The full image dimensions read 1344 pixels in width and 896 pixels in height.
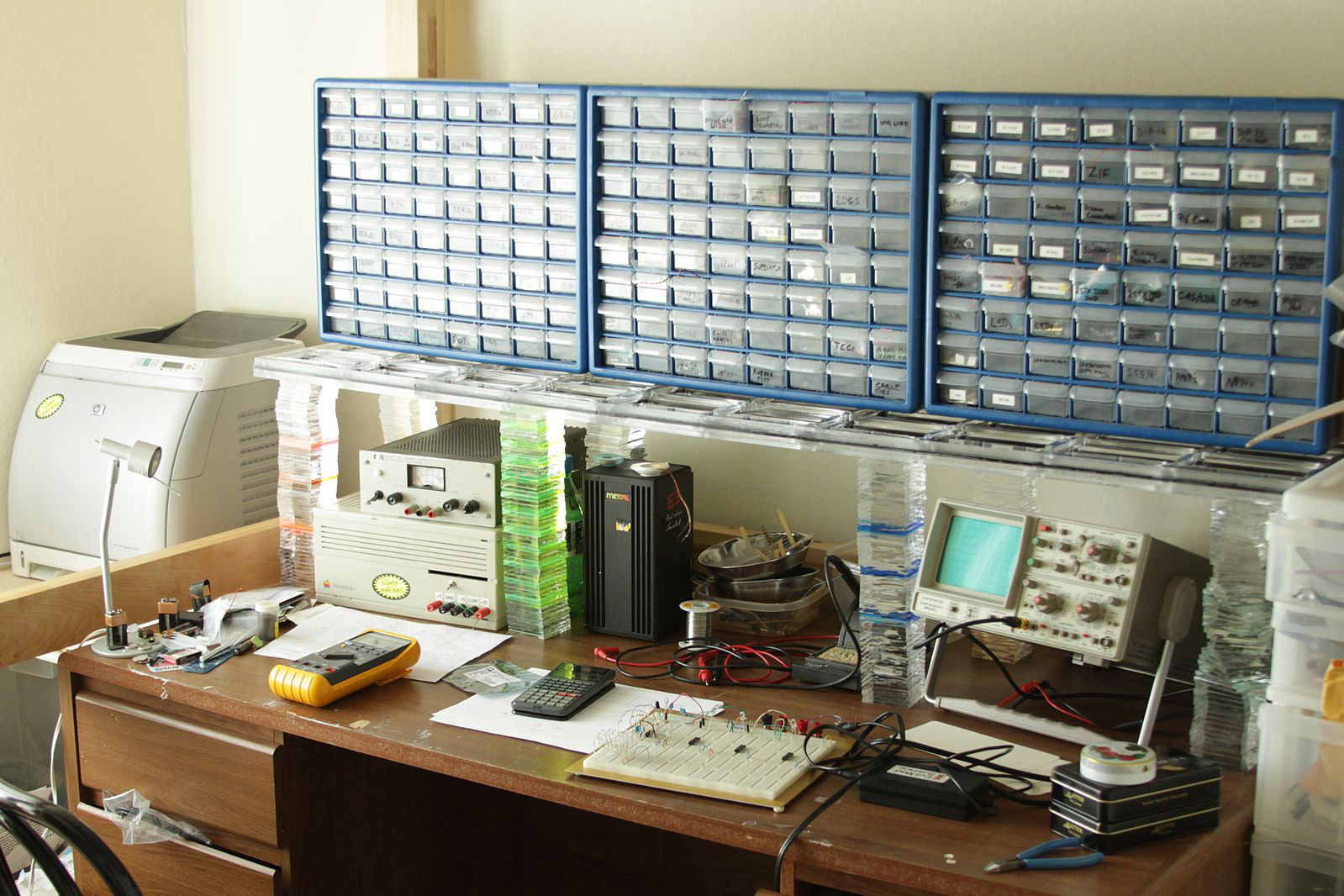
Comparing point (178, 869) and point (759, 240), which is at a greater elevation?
point (759, 240)

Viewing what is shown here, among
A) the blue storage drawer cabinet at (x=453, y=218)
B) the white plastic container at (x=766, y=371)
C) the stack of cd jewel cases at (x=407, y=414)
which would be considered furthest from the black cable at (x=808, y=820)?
the stack of cd jewel cases at (x=407, y=414)

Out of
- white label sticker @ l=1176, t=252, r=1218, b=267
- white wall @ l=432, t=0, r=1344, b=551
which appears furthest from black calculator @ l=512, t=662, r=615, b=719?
white label sticker @ l=1176, t=252, r=1218, b=267

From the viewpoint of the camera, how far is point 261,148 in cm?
286

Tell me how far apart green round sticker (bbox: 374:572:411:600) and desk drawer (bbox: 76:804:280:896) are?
19.5 inches

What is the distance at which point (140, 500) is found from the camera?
2.54m

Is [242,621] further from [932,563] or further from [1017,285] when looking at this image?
[1017,285]

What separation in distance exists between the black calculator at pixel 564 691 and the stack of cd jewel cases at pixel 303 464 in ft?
2.19

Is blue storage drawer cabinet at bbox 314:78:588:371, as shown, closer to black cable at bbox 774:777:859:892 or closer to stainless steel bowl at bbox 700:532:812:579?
stainless steel bowl at bbox 700:532:812:579

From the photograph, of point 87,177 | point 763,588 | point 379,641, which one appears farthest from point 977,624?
point 87,177

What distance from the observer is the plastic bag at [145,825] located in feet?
6.56

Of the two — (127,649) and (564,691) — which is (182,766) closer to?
(127,649)

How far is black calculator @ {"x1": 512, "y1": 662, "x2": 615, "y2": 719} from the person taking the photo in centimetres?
182

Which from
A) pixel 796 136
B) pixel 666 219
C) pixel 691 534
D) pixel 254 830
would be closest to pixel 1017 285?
pixel 796 136

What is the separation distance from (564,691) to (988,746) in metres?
0.60
